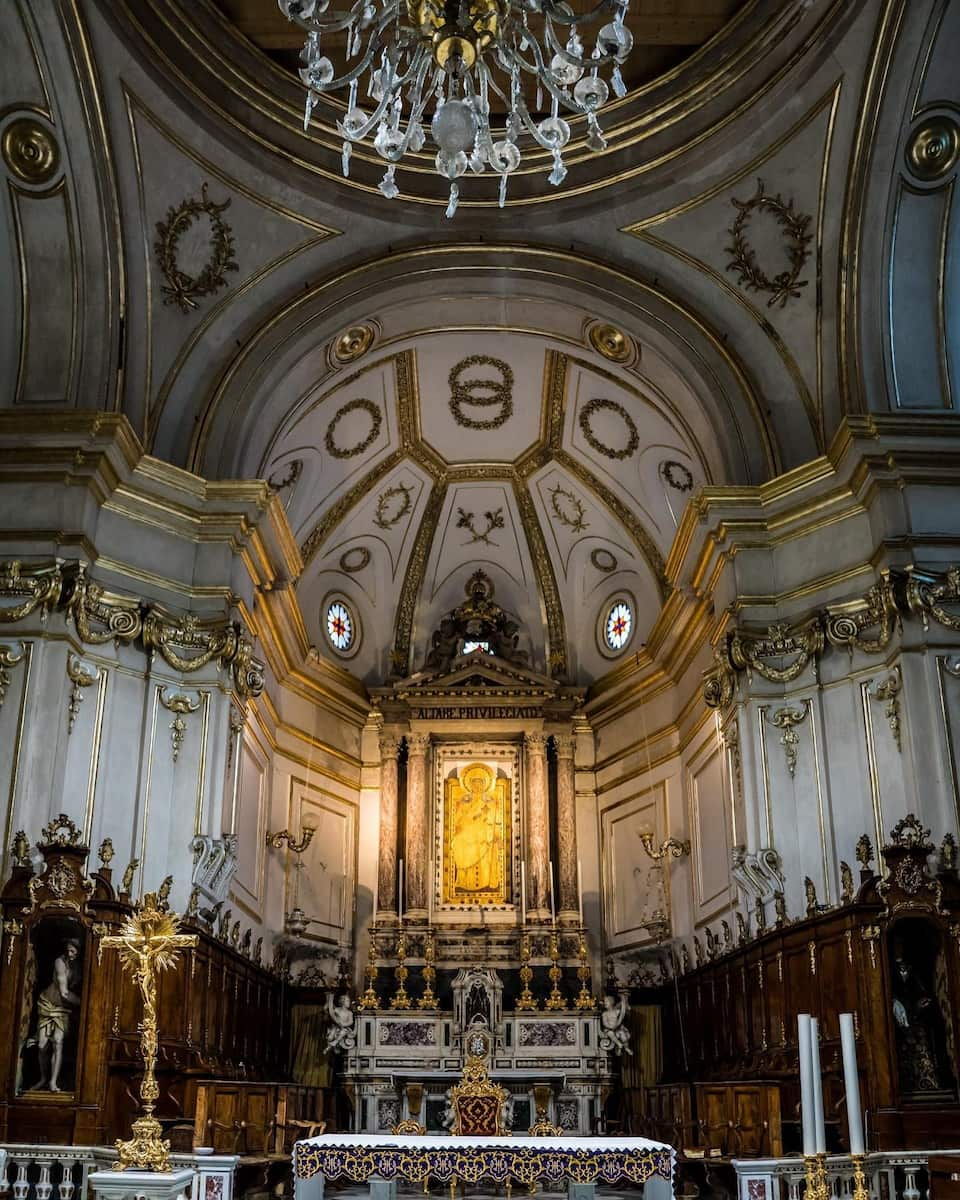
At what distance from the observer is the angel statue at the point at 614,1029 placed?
17.5 metres

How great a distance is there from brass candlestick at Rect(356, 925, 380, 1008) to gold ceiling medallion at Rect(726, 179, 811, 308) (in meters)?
10.4

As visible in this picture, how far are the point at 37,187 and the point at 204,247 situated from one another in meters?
2.10

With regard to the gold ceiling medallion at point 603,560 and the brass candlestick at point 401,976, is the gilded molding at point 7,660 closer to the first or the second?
the brass candlestick at point 401,976

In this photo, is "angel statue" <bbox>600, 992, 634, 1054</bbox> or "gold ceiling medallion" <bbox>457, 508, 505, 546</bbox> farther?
"gold ceiling medallion" <bbox>457, 508, 505, 546</bbox>

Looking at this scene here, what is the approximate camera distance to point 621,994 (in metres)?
18.0

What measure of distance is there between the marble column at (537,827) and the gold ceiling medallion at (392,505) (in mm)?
4116

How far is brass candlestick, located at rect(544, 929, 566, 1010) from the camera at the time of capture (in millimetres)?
17797

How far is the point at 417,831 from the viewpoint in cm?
2066

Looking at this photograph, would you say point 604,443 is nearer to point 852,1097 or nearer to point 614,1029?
point 614,1029

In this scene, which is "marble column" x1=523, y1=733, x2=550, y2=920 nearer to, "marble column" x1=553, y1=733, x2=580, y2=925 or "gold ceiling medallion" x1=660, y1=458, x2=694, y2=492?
"marble column" x1=553, y1=733, x2=580, y2=925

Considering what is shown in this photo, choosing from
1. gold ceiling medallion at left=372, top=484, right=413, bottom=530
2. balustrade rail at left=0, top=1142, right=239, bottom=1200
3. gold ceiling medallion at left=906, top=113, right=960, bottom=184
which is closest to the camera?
balustrade rail at left=0, top=1142, right=239, bottom=1200

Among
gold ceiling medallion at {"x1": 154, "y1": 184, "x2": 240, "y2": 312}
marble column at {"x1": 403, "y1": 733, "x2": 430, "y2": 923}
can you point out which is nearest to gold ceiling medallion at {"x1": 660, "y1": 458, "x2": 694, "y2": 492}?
marble column at {"x1": 403, "y1": 733, "x2": 430, "y2": 923}

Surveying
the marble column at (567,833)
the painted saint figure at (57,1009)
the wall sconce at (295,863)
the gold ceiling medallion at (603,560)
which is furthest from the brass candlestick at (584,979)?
the painted saint figure at (57,1009)

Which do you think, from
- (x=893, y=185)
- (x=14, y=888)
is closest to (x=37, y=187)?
(x=14, y=888)
